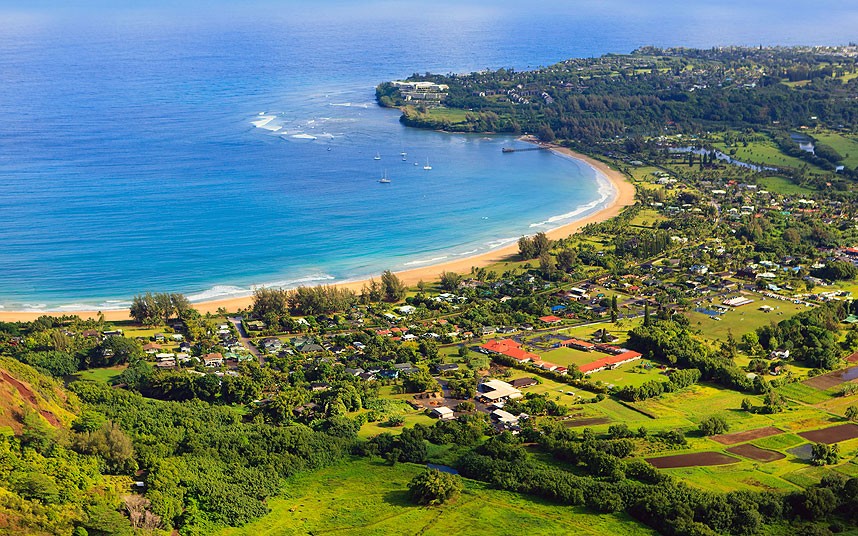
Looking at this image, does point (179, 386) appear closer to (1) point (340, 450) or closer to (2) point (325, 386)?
(2) point (325, 386)

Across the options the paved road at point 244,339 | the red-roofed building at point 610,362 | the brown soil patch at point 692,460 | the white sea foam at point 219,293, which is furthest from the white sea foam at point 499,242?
the brown soil patch at point 692,460

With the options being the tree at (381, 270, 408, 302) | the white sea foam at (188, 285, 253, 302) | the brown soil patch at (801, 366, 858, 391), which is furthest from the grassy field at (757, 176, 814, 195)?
the white sea foam at (188, 285, 253, 302)

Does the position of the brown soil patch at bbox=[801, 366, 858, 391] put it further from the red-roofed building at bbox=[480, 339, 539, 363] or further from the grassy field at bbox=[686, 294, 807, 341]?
the red-roofed building at bbox=[480, 339, 539, 363]

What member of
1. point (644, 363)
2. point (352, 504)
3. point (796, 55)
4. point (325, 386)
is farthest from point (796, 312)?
point (796, 55)

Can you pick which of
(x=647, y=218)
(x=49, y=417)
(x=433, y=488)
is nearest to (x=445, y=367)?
(x=433, y=488)

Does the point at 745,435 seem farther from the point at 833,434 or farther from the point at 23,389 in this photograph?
the point at 23,389

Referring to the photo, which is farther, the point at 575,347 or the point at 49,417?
the point at 575,347
